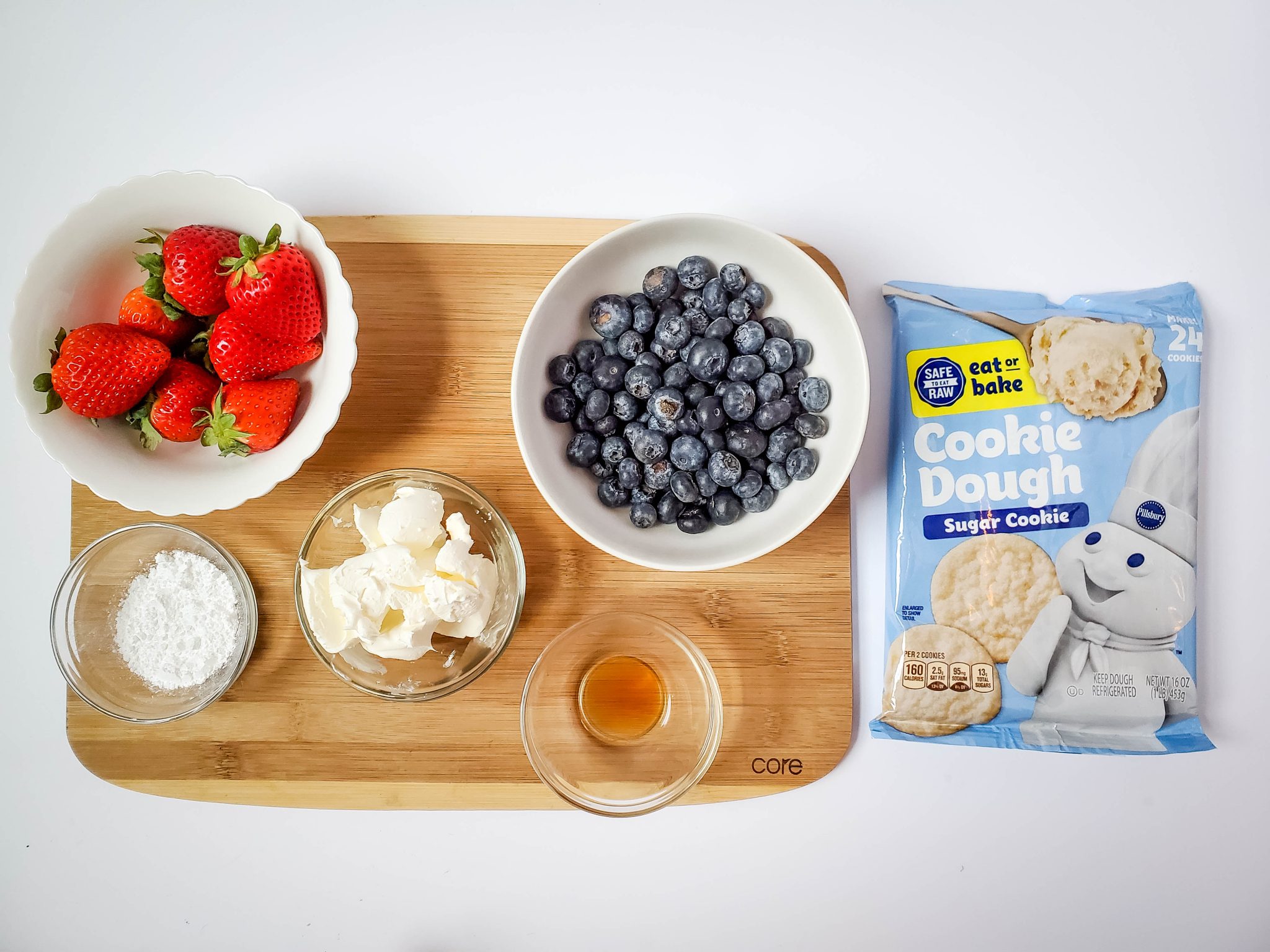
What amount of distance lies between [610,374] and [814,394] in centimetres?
30

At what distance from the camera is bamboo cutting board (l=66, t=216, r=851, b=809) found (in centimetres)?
113

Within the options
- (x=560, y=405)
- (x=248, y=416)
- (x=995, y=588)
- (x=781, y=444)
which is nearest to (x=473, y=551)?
(x=560, y=405)

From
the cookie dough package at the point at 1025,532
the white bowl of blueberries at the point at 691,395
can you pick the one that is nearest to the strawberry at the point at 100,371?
the white bowl of blueberries at the point at 691,395

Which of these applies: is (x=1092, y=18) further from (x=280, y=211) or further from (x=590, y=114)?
(x=280, y=211)

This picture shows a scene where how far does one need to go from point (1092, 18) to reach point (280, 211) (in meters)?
1.42

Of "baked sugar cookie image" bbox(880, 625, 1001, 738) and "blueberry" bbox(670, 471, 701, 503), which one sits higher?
"blueberry" bbox(670, 471, 701, 503)

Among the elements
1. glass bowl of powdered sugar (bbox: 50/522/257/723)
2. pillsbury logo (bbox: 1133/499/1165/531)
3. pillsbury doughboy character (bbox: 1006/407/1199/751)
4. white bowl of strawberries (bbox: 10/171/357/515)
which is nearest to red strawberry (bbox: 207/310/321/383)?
white bowl of strawberries (bbox: 10/171/357/515)

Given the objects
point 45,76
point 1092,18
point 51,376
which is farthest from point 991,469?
point 45,76

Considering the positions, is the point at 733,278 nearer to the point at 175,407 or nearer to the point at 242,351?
→ the point at 242,351

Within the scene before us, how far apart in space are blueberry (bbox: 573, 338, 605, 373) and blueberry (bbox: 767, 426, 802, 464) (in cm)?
28

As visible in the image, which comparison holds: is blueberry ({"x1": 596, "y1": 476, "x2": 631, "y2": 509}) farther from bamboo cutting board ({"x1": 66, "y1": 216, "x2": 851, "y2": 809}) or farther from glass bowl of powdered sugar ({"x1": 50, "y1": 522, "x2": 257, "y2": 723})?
glass bowl of powdered sugar ({"x1": 50, "y1": 522, "x2": 257, "y2": 723})

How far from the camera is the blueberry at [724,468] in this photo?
1.03 m

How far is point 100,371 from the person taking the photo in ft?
3.18

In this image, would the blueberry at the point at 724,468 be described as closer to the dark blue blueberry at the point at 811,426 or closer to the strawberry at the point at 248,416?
the dark blue blueberry at the point at 811,426
